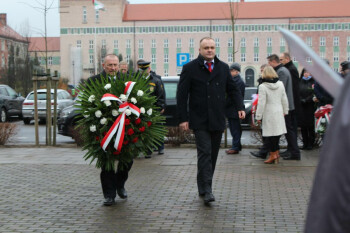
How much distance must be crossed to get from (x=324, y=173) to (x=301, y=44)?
0.99ft

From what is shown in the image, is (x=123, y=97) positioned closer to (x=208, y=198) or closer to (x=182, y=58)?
(x=208, y=198)

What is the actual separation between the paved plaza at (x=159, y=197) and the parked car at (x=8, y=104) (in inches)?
602

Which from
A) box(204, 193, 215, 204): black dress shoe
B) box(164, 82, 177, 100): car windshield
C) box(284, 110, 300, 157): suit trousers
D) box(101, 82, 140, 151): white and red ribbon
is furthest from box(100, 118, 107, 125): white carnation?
box(164, 82, 177, 100): car windshield

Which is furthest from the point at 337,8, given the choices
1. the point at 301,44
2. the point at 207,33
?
the point at 301,44

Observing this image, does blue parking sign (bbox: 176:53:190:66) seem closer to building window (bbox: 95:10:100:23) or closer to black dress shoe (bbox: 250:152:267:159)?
black dress shoe (bbox: 250:152:267:159)

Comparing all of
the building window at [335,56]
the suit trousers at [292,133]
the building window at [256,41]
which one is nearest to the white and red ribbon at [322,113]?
the suit trousers at [292,133]

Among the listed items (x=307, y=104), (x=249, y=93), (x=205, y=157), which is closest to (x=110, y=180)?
(x=205, y=157)

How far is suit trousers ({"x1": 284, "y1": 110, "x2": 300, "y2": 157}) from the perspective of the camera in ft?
34.1

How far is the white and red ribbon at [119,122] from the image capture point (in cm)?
657

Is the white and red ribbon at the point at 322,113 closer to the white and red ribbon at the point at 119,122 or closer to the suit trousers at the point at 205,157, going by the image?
the suit trousers at the point at 205,157

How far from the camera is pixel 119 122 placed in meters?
6.64

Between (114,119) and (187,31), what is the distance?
10330 centimetres

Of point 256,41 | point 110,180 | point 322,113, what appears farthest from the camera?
point 256,41

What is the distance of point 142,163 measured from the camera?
10.5 meters
